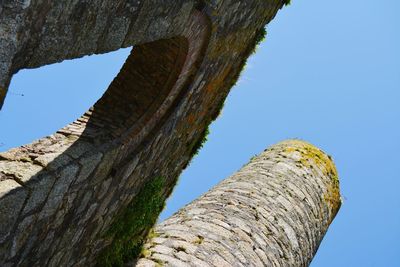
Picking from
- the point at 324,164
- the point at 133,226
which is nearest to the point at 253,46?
the point at 133,226

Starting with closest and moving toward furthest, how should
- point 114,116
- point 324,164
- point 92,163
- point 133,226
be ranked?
point 92,163
point 114,116
point 133,226
point 324,164

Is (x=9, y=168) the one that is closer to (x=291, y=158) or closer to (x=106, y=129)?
(x=106, y=129)

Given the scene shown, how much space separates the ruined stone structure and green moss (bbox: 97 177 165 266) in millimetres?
16

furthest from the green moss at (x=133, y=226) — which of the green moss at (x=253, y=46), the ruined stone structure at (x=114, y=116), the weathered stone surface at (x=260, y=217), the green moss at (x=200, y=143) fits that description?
the green moss at (x=253, y=46)

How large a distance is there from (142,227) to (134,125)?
1.42 m

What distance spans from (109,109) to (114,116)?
0.10 metres

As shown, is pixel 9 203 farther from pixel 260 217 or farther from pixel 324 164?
pixel 324 164

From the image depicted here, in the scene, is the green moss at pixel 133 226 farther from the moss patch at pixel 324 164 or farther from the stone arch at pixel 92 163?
the moss patch at pixel 324 164

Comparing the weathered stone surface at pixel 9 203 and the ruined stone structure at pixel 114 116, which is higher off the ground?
the ruined stone structure at pixel 114 116

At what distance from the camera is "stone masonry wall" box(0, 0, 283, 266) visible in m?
2.29

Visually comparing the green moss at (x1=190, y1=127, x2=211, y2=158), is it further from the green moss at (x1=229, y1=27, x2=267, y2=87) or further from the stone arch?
the stone arch

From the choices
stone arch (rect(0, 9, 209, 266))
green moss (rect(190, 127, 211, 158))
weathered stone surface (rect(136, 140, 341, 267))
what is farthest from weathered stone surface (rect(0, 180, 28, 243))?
green moss (rect(190, 127, 211, 158))

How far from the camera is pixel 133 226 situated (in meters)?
4.66

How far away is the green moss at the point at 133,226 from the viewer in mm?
4496
